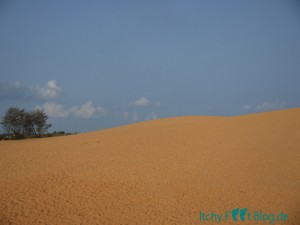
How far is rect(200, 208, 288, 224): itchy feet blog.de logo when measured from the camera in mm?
8711

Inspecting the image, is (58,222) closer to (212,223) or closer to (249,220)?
(212,223)

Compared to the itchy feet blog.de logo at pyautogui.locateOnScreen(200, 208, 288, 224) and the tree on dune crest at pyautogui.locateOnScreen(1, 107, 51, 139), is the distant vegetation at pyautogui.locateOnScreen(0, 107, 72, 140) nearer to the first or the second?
the tree on dune crest at pyautogui.locateOnScreen(1, 107, 51, 139)

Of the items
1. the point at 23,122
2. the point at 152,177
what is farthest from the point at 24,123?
the point at 152,177

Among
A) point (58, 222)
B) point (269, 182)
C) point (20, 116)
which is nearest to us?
point (58, 222)

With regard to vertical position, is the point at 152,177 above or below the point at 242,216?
above

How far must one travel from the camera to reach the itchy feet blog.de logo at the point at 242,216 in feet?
28.6

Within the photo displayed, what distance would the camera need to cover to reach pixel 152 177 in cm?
1225

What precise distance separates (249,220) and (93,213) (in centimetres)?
475

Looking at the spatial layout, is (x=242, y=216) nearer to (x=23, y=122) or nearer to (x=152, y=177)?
(x=152, y=177)

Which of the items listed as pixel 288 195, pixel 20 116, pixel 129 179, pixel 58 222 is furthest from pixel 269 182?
pixel 20 116

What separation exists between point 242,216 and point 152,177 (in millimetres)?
4316

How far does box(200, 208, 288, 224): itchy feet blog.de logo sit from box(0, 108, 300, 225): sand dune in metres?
0.12

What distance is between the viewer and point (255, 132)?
63.3 ft

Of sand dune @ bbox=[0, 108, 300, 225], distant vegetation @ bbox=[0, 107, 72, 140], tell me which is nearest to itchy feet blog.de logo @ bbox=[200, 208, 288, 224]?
sand dune @ bbox=[0, 108, 300, 225]
